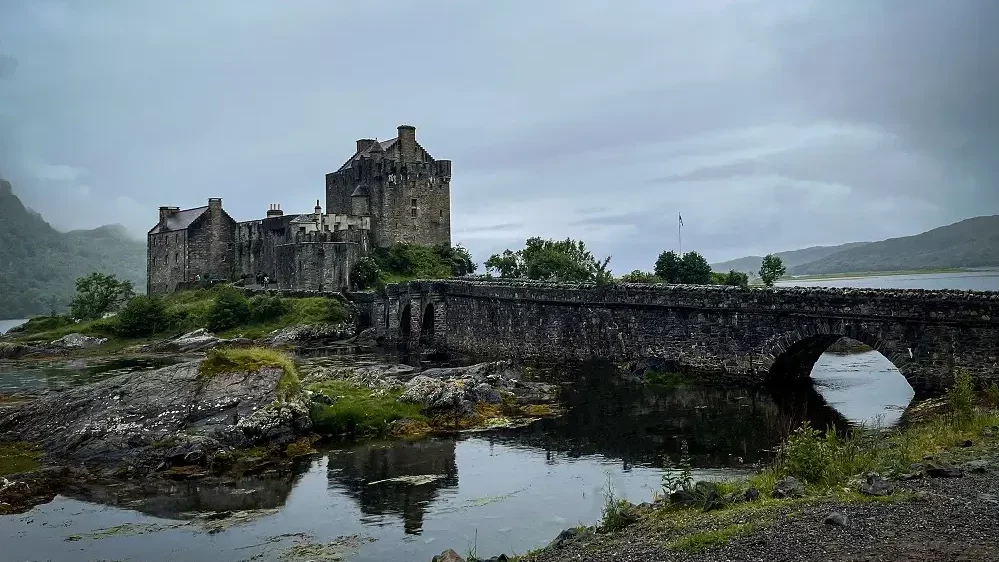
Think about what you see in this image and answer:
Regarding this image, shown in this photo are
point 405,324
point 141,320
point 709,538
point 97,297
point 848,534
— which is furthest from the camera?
point 97,297

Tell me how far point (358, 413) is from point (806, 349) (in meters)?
19.6

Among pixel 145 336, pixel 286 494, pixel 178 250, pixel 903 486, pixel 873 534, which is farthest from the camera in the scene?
pixel 178 250

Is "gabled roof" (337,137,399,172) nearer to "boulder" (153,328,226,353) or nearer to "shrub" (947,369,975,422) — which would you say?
"boulder" (153,328,226,353)

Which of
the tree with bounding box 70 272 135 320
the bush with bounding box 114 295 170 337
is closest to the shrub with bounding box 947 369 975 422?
the bush with bounding box 114 295 170 337

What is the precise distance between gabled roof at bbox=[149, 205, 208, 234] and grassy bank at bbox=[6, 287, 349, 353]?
1549 centimetres

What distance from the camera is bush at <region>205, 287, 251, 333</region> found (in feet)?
237

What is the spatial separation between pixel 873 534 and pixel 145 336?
228 feet

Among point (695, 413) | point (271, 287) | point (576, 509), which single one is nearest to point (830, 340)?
point (695, 413)

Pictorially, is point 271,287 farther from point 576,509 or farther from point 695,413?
point 576,509

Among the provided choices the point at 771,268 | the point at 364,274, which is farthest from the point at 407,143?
the point at 771,268

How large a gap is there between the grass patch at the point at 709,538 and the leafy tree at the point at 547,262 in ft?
183

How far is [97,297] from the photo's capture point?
87500mm

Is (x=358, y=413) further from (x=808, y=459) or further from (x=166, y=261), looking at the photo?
(x=166, y=261)

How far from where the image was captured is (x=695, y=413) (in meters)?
32.1
